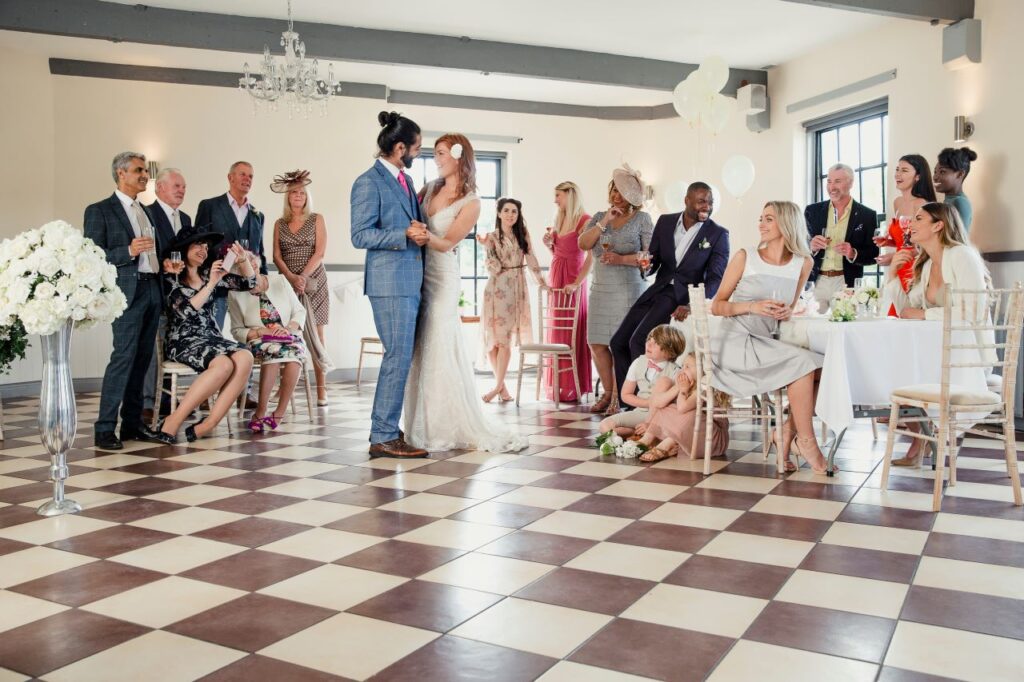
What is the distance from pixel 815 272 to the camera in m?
6.23

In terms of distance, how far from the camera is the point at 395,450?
4812 millimetres

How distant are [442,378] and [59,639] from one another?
284 centimetres

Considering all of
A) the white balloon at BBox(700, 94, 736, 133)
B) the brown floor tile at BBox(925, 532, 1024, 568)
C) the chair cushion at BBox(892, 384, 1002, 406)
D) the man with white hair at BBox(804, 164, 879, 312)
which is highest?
the white balloon at BBox(700, 94, 736, 133)

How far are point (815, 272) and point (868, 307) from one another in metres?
1.85

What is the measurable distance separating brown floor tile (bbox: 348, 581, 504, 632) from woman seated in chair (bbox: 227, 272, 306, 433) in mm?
3450

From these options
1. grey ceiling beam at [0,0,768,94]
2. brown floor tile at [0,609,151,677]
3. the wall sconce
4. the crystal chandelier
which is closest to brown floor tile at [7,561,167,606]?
brown floor tile at [0,609,151,677]

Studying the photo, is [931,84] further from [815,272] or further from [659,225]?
[659,225]

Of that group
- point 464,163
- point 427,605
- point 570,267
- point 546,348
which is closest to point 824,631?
point 427,605

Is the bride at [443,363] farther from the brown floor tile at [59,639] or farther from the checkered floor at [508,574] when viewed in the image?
the brown floor tile at [59,639]

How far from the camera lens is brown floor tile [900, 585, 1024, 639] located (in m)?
2.30

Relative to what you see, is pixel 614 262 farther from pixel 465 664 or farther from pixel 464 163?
pixel 465 664

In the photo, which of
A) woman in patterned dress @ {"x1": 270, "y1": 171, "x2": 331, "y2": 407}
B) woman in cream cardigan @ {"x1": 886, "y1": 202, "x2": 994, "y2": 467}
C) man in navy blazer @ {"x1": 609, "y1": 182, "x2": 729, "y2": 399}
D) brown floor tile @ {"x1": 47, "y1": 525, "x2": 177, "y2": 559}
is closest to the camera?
brown floor tile @ {"x1": 47, "y1": 525, "x2": 177, "y2": 559}

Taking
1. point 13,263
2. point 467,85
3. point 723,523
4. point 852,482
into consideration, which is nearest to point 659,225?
point 852,482

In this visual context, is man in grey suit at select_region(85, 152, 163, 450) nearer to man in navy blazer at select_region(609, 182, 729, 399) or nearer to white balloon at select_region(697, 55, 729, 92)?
man in navy blazer at select_region(609, 182, 729, 399)
